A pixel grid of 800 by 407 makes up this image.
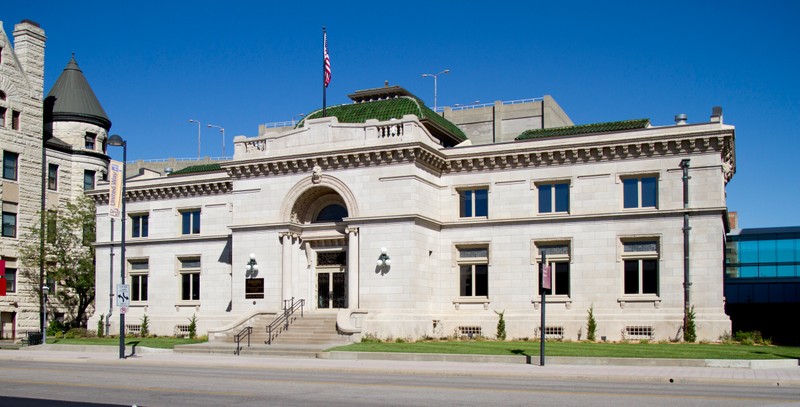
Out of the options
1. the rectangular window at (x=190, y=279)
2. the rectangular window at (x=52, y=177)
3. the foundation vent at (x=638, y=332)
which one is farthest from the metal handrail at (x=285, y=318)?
the rectangular window at (x=52, y=177)

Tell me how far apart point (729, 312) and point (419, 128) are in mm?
21713

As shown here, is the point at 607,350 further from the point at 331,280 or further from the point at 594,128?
the point at 331,280

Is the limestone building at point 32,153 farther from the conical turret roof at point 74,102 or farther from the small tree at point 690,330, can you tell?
the small tree at point 690,330

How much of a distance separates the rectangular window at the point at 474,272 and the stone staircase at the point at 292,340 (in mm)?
6867

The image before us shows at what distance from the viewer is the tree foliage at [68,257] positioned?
56906 mm

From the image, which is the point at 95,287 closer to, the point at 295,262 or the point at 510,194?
the point at 295,262

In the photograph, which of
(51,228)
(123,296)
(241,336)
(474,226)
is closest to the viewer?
(123,296)

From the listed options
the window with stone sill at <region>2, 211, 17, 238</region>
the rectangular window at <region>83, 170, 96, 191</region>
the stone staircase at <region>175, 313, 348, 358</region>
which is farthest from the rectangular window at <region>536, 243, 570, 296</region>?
the rectangular window at <region>83, 170, 96, 191</region>

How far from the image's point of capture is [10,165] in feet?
186

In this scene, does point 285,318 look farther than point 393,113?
No

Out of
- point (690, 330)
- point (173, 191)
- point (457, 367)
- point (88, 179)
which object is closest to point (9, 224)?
point (88, 179)

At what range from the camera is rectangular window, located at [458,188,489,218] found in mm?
43719

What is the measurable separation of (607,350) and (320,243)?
17633mm

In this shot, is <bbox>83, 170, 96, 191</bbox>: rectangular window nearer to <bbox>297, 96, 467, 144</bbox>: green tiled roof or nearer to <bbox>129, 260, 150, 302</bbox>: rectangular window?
Answer: <bbox>129, 260, 150, 302</bbox>: rectangular window
